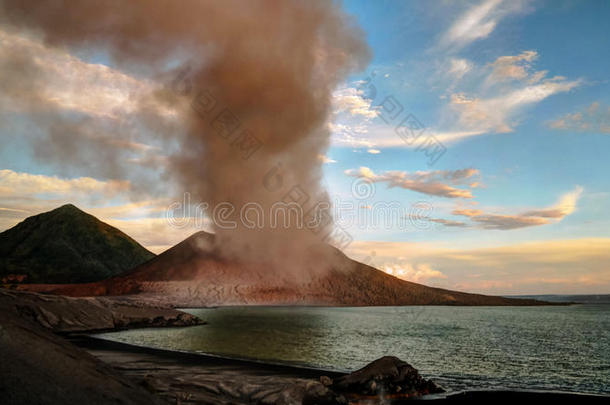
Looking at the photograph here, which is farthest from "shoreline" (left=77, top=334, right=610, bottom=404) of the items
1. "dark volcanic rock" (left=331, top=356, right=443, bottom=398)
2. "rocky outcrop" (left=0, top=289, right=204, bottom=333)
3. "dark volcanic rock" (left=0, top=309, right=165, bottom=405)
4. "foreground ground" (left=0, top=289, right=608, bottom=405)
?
"rocky outcrop" (left=0, top=289, right=204, bottom=333)

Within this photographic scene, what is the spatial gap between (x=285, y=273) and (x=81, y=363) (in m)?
165

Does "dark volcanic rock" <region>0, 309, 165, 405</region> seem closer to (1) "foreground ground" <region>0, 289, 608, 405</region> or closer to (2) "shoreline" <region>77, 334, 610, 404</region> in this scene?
(1) "foreground ground" <region>0, 289, 608, 405</region>

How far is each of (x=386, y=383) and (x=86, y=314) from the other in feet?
136

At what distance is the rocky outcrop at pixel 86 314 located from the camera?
37.0 m

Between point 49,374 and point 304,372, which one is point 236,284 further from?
point 49,374

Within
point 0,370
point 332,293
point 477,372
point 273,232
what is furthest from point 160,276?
point 0,370

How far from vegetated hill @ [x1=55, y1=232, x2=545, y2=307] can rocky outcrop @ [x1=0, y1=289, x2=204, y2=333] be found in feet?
264

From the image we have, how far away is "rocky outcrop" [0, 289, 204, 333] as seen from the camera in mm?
37031

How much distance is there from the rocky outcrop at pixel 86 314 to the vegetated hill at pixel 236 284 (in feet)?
264

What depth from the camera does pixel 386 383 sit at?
15906 millimetres

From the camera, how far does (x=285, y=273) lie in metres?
Answer: 171

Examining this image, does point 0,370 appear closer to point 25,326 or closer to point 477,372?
point 25,326

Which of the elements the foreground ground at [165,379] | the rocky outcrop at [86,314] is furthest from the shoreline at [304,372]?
the rocky outcrop at [86,314]

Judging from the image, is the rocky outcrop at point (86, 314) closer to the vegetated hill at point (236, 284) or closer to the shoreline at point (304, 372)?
the shoreline at point (304, 372)
